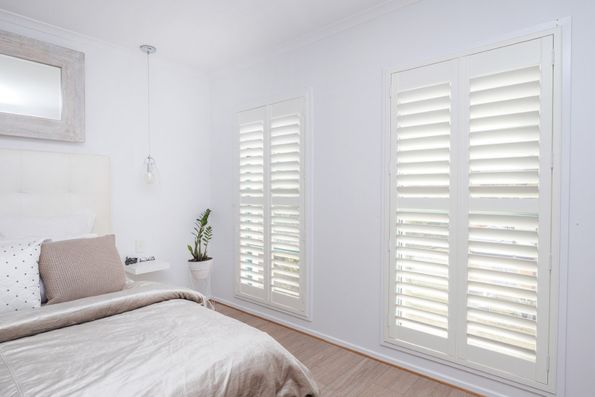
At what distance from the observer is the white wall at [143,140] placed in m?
2.79

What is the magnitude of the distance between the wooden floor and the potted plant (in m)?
1.13

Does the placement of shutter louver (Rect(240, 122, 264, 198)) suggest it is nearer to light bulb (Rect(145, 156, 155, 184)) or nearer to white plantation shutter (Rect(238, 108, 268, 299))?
white plantation shutter (Rect(238, 108, 268, 299))

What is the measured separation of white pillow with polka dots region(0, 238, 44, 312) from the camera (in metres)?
1.69

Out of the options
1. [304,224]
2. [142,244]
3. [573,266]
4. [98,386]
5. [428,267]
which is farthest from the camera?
[142,244]

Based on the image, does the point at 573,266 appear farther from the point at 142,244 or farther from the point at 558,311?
the point at 142,244

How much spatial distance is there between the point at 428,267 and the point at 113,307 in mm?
1928

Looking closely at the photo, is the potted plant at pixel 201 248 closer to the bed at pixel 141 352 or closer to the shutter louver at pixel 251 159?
the shutter louver at pixel 251 159

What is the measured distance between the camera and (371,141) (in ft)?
7.99

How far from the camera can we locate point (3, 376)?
1.12m

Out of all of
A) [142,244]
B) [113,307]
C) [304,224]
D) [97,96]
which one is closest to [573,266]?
[304,224]

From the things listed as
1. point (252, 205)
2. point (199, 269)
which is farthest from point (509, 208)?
point (199, 269)

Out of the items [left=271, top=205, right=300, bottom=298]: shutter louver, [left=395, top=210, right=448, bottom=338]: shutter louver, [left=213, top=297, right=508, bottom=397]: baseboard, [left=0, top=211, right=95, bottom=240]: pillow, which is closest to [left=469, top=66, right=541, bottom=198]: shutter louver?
[left=395, top=210, right=448, bottom=338]: shutter louver

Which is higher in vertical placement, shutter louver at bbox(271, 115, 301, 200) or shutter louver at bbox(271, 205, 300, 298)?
shutter louver at bbox(271, 115, 301, 200)

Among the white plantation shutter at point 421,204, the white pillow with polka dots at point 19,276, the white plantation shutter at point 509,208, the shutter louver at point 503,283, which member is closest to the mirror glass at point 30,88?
the white pillow with polka dots at point 19,276
